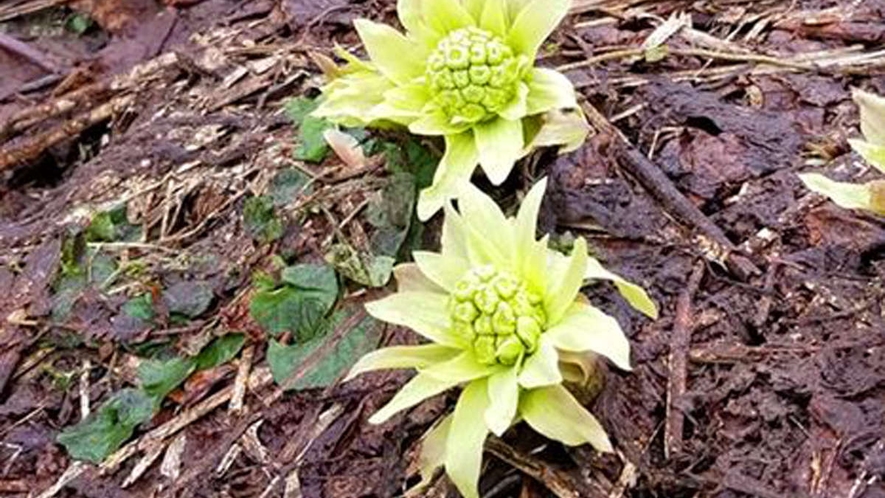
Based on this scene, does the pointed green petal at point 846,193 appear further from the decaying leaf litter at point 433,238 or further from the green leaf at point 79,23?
the green leaf at point 79,23

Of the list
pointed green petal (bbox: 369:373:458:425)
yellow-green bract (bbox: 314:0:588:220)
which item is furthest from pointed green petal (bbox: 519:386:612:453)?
yellow-green bract (bbox: 314:0:588:220)

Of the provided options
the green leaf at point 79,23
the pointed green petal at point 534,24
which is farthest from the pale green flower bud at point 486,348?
the green leaf at point 79,23

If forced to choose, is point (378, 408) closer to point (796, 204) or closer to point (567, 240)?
point (567, 240)

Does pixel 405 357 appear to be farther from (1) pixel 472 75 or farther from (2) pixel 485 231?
(1) pixel 472 75

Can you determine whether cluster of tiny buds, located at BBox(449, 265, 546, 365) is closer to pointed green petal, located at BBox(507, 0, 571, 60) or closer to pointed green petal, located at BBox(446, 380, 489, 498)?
pointed green petal, located at BBox(446, 380, 489, 498)

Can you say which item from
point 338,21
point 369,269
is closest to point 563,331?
point 369,269
